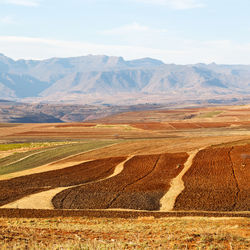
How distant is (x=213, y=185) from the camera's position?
4081cm

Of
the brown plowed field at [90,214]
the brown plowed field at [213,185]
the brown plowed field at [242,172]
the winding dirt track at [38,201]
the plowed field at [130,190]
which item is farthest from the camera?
the plowed field at [130,190]

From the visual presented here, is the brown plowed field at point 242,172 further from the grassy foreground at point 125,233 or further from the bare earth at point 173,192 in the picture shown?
the grassy foreground at point 125,233

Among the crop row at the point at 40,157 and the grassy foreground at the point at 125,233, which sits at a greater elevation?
the grassy foreground at the point at 125,233

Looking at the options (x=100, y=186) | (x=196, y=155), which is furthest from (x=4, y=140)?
(x=100, y=186)

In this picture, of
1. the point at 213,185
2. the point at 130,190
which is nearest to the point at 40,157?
the point at 130,190

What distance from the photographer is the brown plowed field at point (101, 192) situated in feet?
117

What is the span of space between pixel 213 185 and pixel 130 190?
8116 mm

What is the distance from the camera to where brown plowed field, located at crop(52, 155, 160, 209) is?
1399 inches

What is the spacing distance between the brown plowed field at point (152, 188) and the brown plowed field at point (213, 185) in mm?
1905

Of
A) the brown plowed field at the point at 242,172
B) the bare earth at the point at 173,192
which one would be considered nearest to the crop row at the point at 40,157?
the bare earth at the point at 173,192

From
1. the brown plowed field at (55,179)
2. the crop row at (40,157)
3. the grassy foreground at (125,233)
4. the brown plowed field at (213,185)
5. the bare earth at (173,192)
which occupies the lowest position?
the crop row at (40,157)

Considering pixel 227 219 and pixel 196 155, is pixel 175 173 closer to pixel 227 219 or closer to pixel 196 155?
pixel 196 155

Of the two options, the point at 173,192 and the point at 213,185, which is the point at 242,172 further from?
the point at 173,192

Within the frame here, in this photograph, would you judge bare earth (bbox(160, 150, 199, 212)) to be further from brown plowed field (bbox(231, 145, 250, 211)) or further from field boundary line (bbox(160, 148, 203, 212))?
brown plowed field (bbox(231, 145, 250, 211))
